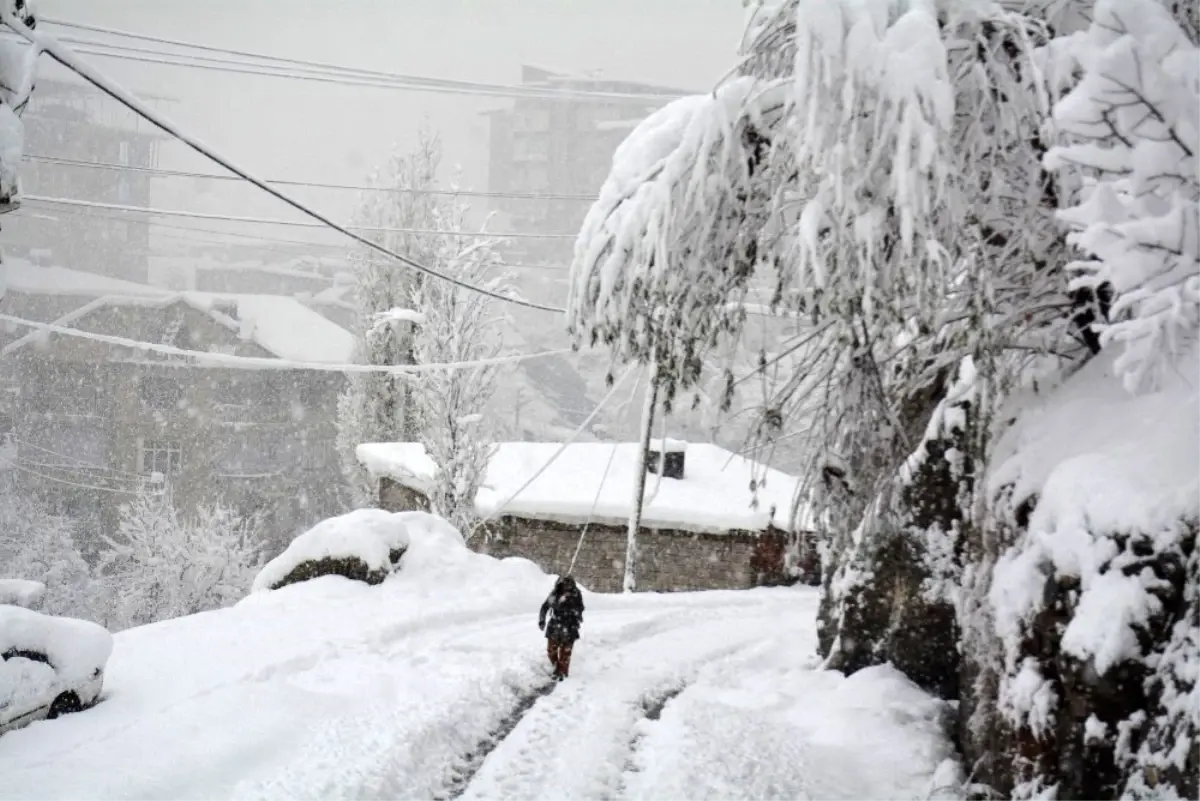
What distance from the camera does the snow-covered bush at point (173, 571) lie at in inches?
1200

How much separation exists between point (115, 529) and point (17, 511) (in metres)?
3.54

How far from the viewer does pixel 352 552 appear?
14.8m

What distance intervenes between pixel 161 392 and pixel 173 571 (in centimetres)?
1251

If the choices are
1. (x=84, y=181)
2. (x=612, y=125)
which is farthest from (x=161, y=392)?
(x=612, y=125)

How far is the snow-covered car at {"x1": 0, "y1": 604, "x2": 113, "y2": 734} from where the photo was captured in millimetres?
8117

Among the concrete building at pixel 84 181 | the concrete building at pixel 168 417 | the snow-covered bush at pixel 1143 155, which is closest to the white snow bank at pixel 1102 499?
the snow-covered bush at pixel 1143 155

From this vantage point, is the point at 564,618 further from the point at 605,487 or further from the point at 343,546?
the point at 605,487

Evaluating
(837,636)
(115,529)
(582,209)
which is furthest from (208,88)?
(837,636)

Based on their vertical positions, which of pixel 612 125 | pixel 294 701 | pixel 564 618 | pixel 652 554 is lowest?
pixel 652 554

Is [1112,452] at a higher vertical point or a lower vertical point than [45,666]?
higher

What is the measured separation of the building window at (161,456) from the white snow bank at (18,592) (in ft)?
104

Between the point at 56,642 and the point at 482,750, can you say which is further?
the point at 56,642

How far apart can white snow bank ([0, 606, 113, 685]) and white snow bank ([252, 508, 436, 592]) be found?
17.5ft

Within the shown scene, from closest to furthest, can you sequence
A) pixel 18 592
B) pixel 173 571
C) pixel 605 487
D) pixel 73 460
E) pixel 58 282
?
pixel 18 592, pixel 605 487, pixel 173 571, pixel 73 460, pixel 58 282
